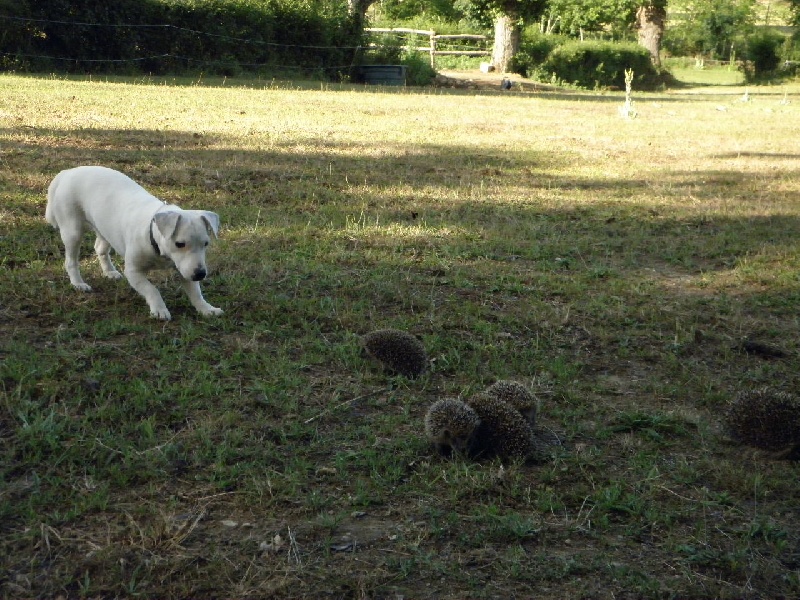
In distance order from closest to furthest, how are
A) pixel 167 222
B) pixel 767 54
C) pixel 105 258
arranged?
pixel 167 222 < pixel 105 258 < pixel 767 54

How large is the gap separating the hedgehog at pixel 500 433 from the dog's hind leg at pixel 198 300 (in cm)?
230

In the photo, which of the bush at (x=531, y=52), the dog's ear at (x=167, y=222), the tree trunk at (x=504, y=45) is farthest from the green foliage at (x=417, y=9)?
the dog's ear at (x=167, y=222)

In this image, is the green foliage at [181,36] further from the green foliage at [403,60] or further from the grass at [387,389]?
the grass at [387,389]

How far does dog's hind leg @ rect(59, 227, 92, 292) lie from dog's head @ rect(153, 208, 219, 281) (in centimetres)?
98

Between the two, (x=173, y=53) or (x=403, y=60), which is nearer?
(x=173, y=53)

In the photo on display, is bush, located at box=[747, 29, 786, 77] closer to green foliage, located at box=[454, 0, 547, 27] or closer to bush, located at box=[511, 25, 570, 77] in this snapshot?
bush, located at box=[511, 25, 570, 77]

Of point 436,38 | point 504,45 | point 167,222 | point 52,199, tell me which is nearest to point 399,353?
point 167,222

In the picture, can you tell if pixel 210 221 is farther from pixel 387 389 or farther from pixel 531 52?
pixel 531 52

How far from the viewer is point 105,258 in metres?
6.45

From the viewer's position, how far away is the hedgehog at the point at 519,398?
434 centimetres

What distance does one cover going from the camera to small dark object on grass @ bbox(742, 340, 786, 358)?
5.78m

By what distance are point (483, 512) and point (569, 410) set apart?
1.27 metres

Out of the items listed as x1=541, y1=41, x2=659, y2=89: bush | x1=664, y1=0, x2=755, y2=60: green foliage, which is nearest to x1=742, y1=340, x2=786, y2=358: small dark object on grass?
x1=541, y1=41, x2=659, y2=89: bush

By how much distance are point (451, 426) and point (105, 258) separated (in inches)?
140
